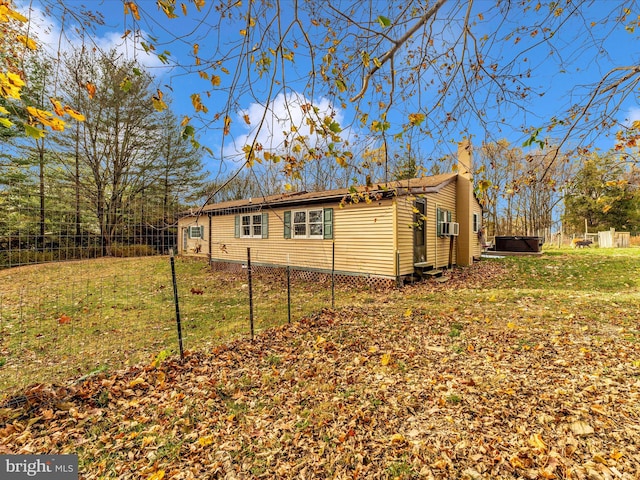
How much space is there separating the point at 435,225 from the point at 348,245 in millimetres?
3682

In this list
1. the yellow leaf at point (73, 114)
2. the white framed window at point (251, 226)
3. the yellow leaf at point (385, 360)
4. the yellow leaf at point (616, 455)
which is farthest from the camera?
the white framed window at point (251, 226)

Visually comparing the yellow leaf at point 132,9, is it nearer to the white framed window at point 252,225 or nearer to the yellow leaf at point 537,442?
the yellow leaf at point 537,442

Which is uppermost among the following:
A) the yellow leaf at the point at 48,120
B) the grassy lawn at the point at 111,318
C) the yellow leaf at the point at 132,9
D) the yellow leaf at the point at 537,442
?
the yellow leaf at the point at 132,9

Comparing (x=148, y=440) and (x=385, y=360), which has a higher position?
(x=385, y=360)

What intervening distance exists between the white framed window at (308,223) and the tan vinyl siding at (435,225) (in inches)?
162

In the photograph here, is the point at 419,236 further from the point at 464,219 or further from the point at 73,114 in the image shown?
the point at 73,114

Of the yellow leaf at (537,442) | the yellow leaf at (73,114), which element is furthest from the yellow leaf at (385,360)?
the yellow leaf at (73,114)

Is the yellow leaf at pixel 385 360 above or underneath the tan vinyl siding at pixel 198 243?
underneath

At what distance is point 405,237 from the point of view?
9953mm

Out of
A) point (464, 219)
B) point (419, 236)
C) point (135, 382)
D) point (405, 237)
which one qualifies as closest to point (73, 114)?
point (135, 382)

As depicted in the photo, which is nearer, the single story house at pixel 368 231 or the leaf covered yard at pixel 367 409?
the leaf covered yard at pixel 367 409

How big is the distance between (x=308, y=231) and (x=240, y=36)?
9.18 metres

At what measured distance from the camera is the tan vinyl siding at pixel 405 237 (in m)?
9.65

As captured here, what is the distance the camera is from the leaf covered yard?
231cm
